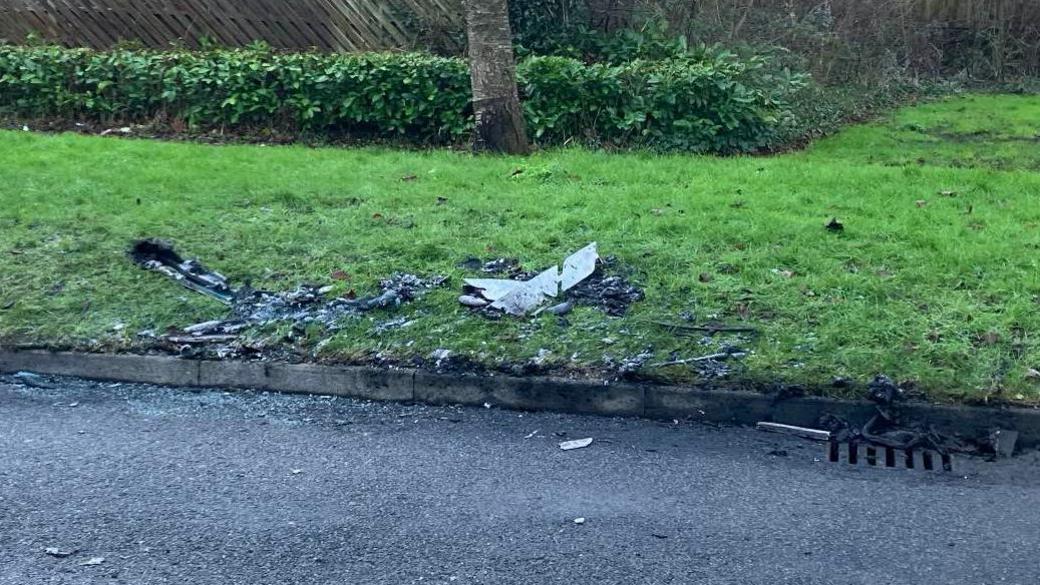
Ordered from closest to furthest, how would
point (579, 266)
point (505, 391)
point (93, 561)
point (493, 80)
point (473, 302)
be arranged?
point (93, 561) → point (505, 391) → point (473, 302) → point (579, 266) → point (493, 80)

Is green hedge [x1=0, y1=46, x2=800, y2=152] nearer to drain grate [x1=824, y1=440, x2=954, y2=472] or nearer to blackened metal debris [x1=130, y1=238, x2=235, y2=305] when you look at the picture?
blackened metal debris [x1=130, y1=238, x2=235, y2=305]

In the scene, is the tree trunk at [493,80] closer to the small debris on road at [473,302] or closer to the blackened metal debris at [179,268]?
the blackened metal debris at [179,268]

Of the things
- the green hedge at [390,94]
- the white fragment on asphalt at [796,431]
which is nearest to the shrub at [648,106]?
the green hedge at [390,94]

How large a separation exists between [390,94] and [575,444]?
261 inches

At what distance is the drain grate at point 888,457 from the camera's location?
16.4 feet

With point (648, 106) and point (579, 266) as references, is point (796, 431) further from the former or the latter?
point (648, 106)

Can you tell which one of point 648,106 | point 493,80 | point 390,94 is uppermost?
point 493,80

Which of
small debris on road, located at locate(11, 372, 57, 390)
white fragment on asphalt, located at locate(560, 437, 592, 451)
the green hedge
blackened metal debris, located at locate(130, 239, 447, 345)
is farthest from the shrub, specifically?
white fragment on asphalt, located at locate(560, 437, 592, 451)

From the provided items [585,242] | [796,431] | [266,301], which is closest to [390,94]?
[585,242]

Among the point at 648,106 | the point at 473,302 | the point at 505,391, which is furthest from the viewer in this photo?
the point at 648,106

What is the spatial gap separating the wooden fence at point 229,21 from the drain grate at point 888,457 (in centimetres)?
882

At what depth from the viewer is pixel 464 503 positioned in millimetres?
4570

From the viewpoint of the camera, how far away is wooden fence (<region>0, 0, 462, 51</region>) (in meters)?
13.0

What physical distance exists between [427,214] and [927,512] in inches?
182
